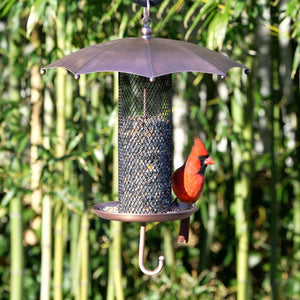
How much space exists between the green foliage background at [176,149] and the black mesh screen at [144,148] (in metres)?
0.58

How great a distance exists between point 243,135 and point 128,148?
133 cm

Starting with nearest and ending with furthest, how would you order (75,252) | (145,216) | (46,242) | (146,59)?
1. (146,59)
2. (145,216)
3. (46,242)
4. (75,252)

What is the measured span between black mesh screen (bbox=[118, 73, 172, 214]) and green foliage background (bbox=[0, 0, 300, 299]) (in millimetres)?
577

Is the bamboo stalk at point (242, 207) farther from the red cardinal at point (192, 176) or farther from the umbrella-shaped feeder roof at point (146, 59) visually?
the umbrella-shaped feeder roof at point (146, 59)

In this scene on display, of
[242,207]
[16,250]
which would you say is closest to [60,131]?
[16,250]

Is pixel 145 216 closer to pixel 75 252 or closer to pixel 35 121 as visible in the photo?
pixel 75 252

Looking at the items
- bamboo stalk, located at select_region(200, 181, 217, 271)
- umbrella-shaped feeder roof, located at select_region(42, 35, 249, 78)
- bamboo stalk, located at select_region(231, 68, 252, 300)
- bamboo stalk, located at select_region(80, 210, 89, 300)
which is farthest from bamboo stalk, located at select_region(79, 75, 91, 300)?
umbrella-shaped feeder roof, located at select_region(42, 35, 249, 78)

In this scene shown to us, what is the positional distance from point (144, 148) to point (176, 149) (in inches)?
89.8

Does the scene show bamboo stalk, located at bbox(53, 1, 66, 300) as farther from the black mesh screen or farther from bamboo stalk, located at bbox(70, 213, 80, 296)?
the black mesh screen

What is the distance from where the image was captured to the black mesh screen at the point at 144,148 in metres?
2.43

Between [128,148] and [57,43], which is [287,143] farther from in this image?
[128,148]

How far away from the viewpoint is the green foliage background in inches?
138

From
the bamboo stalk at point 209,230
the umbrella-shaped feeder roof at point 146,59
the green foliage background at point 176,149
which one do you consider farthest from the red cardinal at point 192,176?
the bamboo stalk at point 209,230

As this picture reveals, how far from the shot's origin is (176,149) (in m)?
4.73
